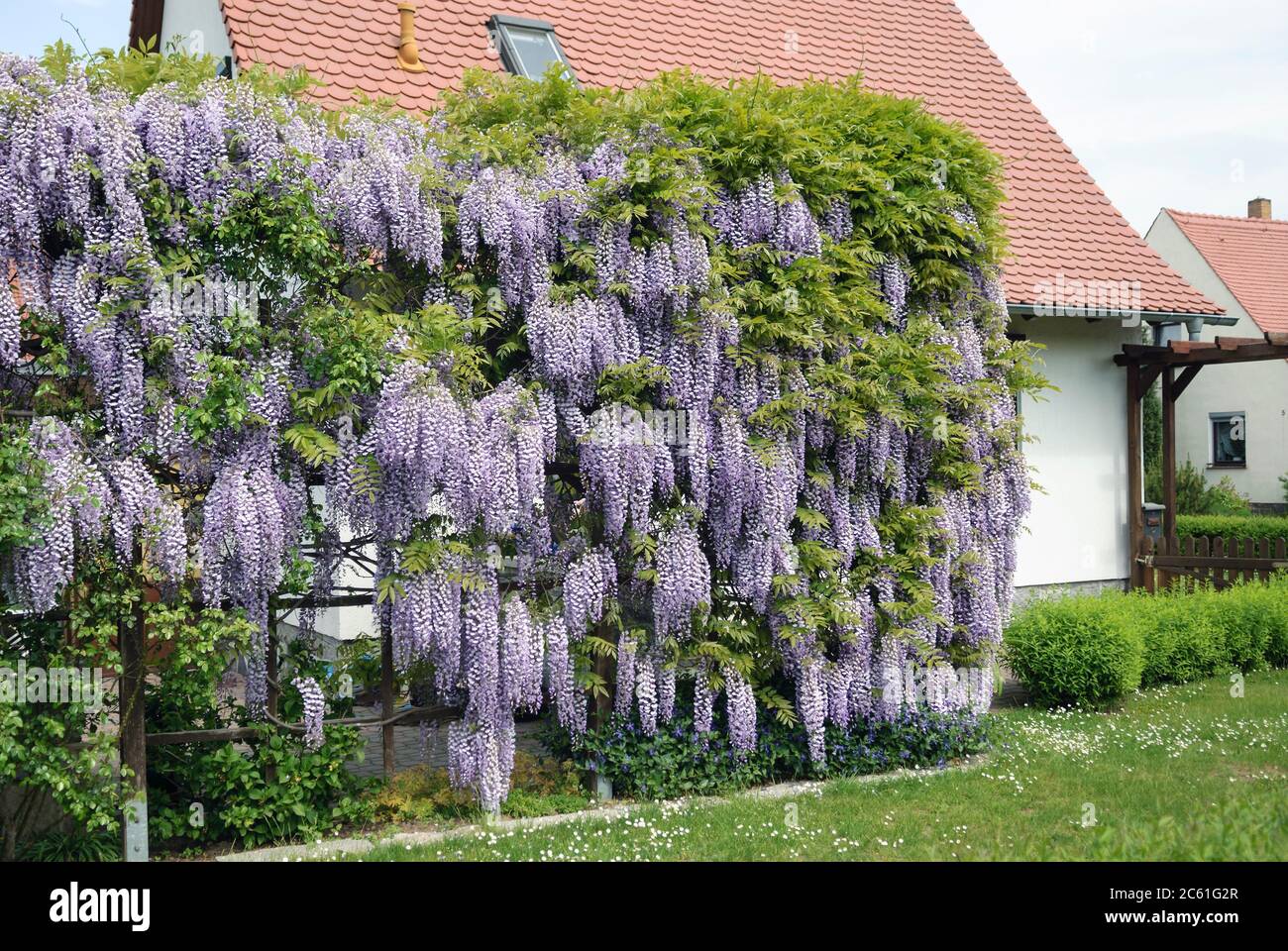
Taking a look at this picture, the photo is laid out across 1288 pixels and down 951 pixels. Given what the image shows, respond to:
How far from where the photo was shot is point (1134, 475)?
12094mm

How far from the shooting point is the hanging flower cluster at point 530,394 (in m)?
4.97

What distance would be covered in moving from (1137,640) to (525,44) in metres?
7.65

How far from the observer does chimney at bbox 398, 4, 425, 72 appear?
991cm

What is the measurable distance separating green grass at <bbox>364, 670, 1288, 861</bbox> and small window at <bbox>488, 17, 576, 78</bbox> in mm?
7056

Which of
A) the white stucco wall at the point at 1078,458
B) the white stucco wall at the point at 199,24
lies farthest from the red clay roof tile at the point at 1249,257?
the white stucco wall at the point at 199,24

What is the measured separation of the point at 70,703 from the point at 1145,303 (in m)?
10.7

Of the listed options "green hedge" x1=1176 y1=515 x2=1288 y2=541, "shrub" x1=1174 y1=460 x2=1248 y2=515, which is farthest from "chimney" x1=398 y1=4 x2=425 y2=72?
"shrub" x1=1174 y1=460 x2=1248 y2=515

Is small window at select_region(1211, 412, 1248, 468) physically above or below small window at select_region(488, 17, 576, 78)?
below

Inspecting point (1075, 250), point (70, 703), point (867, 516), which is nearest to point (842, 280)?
point (867, 516)

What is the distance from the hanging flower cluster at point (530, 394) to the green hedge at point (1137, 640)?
1.36 metres

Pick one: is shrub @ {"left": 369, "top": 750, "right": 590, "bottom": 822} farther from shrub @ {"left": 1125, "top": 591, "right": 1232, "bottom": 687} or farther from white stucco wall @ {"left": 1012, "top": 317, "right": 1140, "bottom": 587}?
white stucco wall @ {"left": 1012, "top": 317, "right": 1140, "bottom": 587}

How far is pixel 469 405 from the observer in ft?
17.9

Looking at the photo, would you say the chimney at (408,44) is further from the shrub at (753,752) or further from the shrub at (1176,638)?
the shrub at (1176,638)

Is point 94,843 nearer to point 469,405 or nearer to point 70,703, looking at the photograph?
point 70,703
